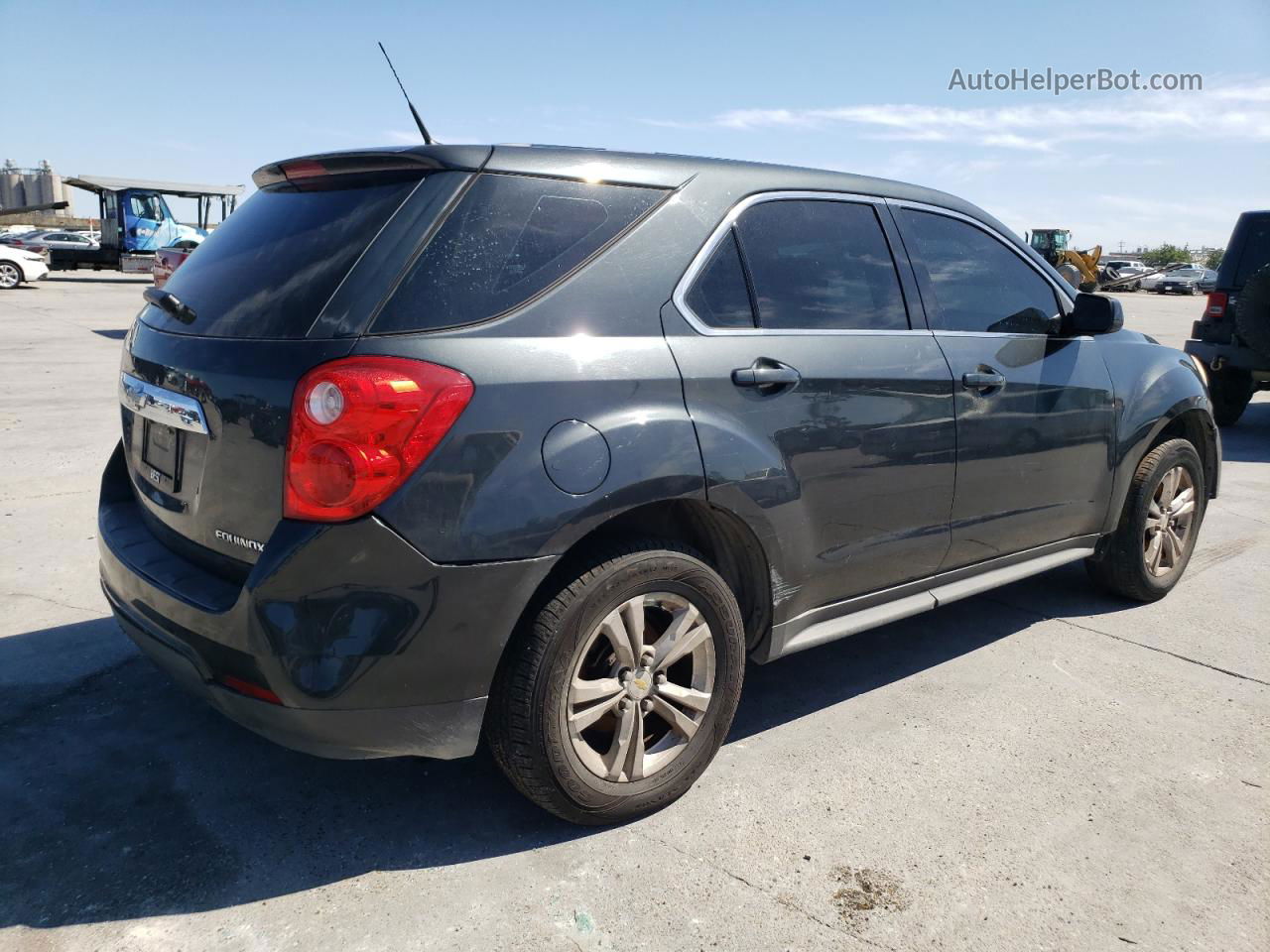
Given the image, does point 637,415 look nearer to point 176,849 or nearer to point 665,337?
point 665,337

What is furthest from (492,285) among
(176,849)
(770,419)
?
(176,849)

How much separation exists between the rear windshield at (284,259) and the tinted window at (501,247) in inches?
7.1

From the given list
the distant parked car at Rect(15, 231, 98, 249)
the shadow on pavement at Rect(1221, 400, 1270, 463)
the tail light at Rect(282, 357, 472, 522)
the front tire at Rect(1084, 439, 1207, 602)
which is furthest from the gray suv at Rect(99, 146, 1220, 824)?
the distant parked car at Rect(15, 231, 98, 249)

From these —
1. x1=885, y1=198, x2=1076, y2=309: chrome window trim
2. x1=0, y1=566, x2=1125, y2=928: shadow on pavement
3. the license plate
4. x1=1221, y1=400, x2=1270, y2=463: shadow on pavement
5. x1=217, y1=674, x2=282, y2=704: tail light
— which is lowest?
x1=0, y1=566, x2=1125, y2=928: shadow on pavement

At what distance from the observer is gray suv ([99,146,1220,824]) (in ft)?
7.35

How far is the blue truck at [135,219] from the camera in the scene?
27562mm

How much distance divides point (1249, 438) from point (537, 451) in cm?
945

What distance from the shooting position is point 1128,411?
4176 mm

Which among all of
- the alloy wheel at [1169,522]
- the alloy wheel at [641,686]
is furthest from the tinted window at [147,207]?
the alloy wheel at [641,686]

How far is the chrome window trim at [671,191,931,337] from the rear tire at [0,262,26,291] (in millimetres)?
27062

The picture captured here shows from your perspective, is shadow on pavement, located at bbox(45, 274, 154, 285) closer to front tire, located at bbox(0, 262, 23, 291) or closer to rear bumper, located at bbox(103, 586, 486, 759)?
front tire, located at bbox(0, 262, 23, 291)

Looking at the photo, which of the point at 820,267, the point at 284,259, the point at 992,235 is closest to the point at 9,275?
the point at 284,259

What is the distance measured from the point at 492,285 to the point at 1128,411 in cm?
298

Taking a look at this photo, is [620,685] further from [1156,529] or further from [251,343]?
[1156,529]
